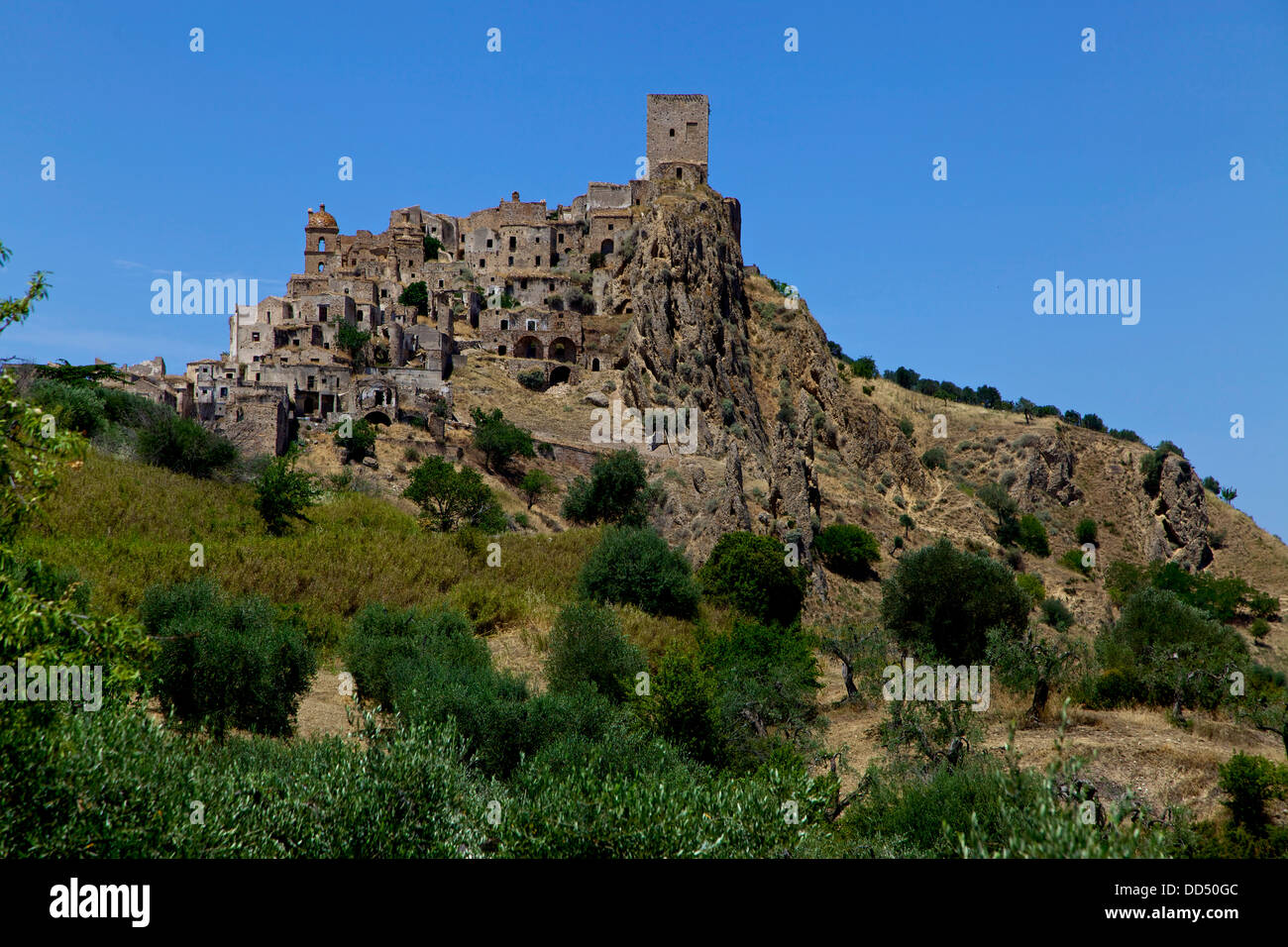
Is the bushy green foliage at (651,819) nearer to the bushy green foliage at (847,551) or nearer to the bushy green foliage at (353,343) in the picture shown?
the bushy green foliage at (847,551)

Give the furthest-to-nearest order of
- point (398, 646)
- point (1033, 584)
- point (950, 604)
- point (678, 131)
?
1. point (678, 131)
2. point (1033, 584)
3. point (950, 604)
4. point (398, 646)

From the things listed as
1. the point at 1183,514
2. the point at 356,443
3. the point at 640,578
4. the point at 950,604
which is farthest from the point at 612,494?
the point at 1183,514

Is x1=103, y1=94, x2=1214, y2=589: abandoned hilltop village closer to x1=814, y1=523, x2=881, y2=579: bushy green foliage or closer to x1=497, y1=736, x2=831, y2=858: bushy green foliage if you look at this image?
x1=814, y1=523, x2=881, y2=579: bushy green foliage

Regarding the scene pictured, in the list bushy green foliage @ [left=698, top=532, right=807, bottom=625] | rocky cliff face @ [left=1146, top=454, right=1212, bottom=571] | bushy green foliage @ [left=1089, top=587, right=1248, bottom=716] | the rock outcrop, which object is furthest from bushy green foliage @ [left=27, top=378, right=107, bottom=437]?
the rock outcrop

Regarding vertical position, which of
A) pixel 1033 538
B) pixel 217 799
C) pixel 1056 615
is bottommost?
pixel 1056 615

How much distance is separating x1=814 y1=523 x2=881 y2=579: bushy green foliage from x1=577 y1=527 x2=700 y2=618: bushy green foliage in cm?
2334

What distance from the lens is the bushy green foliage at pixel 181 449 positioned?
159 feet

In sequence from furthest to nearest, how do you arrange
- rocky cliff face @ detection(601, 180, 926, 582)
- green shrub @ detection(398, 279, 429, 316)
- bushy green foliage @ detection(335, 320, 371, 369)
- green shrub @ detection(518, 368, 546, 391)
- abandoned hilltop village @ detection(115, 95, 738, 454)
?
green shrub @ detection(398, 279, 429, 316) → bushy green foliage @ detection(335, 320, 371, 369) → green shrub @ detection(518, 368, 546, 391) → abandoned hilltop village @ detection(115, 95, 738, 454) → rocky cliff face @ detection(601, 180, 926, 582)

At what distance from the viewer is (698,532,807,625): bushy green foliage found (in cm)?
4497

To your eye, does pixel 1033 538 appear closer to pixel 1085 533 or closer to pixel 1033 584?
pixel 1085 533

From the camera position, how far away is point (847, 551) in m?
65.9

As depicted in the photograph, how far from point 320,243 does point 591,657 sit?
72915mm

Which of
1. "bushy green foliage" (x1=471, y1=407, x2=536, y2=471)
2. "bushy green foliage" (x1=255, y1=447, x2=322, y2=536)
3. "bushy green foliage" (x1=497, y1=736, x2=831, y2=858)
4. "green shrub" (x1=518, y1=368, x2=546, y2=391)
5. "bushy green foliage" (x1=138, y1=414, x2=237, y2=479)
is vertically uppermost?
"green shrub" (x1=518, y1=368, x2=546, y2=391)

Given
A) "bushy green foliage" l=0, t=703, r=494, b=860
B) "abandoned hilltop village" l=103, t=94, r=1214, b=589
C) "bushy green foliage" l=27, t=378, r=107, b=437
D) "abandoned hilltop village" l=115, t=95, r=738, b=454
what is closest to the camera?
"bushy green foliage" l=0, t=703, r=494, b=860
